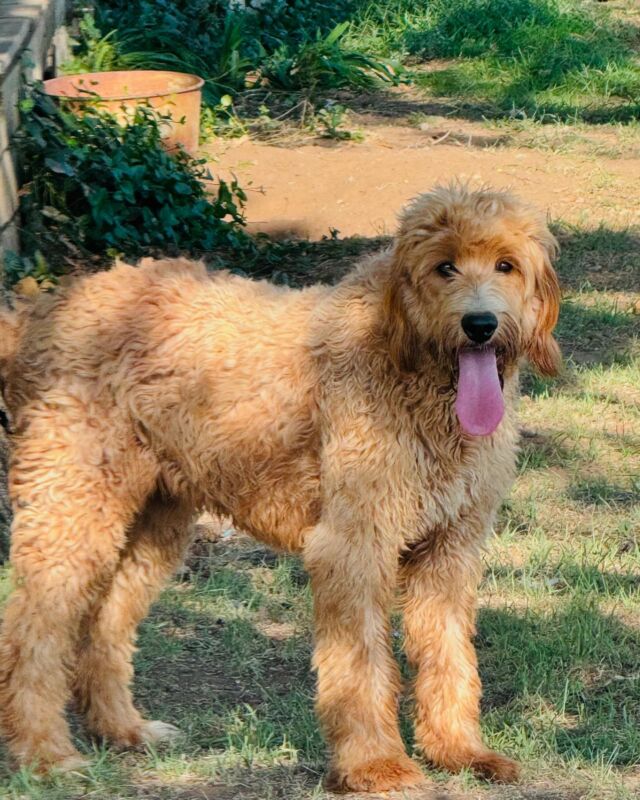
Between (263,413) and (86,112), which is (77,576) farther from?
(86,112)

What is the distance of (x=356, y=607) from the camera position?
4246 millimetres

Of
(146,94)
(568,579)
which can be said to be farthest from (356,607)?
(146,94)

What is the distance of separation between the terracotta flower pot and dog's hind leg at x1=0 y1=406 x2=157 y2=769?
516 centimetres

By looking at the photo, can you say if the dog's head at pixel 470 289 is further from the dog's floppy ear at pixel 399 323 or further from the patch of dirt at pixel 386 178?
the patch of dirt at pixel 386 178

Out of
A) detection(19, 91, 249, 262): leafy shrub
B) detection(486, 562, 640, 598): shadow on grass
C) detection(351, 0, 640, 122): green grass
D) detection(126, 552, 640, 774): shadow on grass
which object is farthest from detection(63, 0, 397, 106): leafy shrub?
detection(126, 552, 640, 774): shadow on grass

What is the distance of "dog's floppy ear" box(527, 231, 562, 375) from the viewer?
13.7ft

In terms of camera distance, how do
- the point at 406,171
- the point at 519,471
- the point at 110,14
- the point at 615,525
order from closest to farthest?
the point at 615,525, the point at 519,471, the point at 406,171, the point at 110,14

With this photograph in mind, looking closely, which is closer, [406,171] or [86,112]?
[86,112]

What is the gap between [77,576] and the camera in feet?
14.6

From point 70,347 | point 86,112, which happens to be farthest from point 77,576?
point 86,112

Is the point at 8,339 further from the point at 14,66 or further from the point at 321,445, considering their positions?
the point at 14,66

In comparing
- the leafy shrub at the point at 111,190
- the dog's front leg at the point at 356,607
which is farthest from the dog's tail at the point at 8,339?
the leafy shrub at the point at 111,190

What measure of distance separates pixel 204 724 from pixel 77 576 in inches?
30.5

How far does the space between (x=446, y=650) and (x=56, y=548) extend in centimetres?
126
